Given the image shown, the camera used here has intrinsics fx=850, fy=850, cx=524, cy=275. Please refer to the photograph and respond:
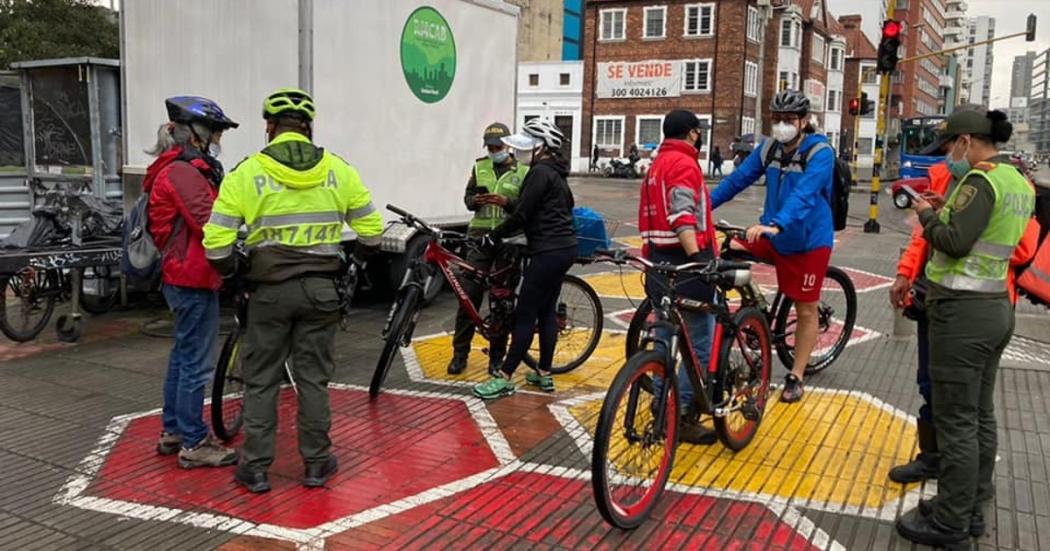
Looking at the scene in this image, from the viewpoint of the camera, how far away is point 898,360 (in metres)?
7.16

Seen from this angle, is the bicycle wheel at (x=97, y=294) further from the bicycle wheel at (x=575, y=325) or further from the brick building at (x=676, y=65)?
the brick building at (x=676, y=65)

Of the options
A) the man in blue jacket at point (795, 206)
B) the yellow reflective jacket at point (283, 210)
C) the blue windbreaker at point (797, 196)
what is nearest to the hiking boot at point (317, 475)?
the yellow reflective jacket at point (283, 210)

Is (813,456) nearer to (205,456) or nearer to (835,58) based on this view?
(205,456)

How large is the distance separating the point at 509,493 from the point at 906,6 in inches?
3518

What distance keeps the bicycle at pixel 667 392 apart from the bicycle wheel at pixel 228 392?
7.09 feet

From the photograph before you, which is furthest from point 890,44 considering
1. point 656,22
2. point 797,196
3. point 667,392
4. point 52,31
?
point 656,22

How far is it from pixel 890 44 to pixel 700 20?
30.6m

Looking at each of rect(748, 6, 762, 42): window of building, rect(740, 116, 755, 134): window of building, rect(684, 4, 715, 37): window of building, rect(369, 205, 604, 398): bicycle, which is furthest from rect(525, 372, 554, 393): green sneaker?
Result: rect(748, 6, 762, 42): window of building

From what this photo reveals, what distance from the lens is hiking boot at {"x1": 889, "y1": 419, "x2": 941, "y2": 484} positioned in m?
4.44

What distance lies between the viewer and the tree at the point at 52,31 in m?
25.4

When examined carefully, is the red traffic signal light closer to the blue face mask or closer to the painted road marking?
the painted road marking

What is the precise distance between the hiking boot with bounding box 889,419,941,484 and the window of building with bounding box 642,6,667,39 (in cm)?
4426

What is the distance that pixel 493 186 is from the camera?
7074 mm

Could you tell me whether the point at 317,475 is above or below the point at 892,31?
below
